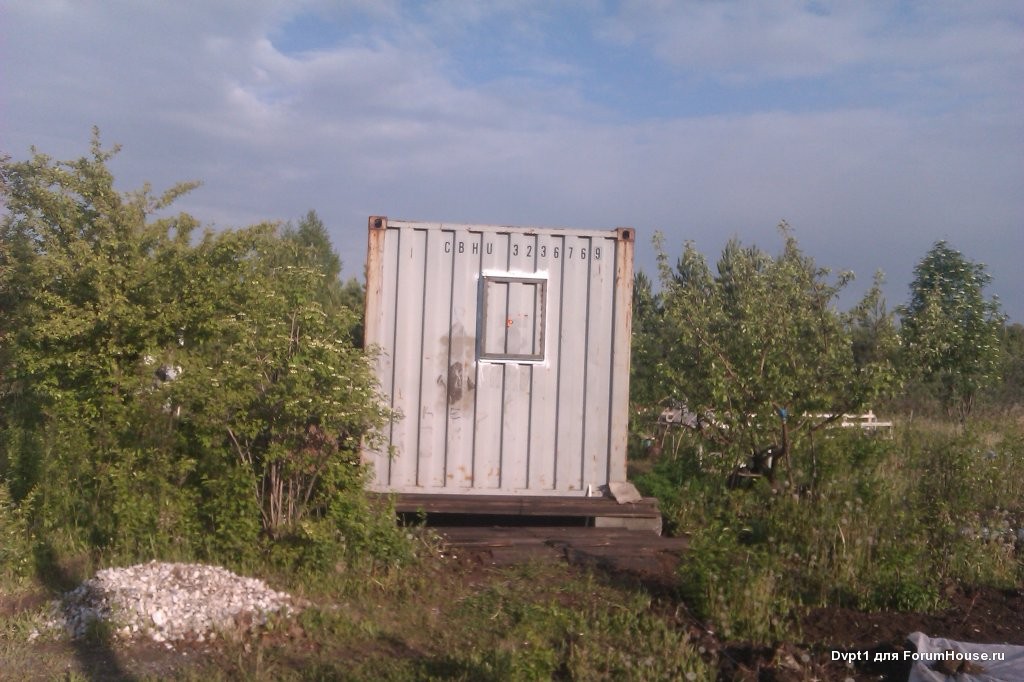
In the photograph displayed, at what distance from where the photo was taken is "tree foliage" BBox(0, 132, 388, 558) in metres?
6.57

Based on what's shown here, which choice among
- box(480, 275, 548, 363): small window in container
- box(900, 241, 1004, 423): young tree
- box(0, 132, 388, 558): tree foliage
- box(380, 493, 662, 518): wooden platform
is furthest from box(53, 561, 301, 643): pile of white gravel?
box(900, 241, 1004, 423): young tree

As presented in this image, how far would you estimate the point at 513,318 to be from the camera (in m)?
8.35

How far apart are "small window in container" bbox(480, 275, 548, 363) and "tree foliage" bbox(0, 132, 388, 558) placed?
1491 mm

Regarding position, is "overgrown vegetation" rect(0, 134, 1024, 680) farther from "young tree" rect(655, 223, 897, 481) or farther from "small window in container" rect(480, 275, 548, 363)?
"small window in container" rect(480, 275, 548, 363)

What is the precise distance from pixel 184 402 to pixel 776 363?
4.35 m

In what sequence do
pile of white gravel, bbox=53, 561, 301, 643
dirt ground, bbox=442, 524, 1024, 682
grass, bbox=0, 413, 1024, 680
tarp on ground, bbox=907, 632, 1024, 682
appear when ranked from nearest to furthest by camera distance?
tarp on ground, bbox=907, 632, 1024, 682
dirt ground, bbox=442, 524, 1024, 682
grass, bbox=0, 413, 1024, 680
pile of white gravel, bbox=53, 561, 301, 643

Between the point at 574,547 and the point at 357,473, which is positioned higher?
the point at 357,473

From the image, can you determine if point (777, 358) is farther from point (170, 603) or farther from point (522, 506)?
point (170, 603)

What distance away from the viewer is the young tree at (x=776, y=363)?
695 centimetres

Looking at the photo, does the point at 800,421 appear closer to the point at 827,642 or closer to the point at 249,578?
the point at 827,642

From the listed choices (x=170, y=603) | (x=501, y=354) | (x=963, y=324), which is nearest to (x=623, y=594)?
(x=501, y=354)

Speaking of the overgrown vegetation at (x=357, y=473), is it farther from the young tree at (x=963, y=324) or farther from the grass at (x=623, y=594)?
the young tree at (x=963, y=324)

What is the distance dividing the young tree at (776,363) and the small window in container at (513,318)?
1.22 metres

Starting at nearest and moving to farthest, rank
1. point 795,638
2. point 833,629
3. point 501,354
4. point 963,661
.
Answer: point 963,661 → point 795,638 → point 833,629 → point 501,354
